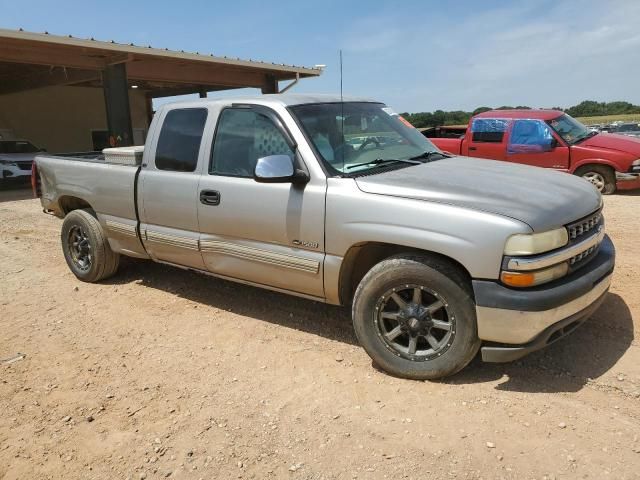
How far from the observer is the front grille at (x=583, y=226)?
9.88 ft

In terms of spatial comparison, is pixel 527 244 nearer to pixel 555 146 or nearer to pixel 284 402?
pixel 284 402

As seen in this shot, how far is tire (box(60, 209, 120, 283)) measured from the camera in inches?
204

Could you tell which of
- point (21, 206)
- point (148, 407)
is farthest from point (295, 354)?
point (21, 206)

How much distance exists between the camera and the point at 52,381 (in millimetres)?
3453

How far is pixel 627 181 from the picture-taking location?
938 centimetres

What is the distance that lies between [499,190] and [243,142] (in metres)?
1.92

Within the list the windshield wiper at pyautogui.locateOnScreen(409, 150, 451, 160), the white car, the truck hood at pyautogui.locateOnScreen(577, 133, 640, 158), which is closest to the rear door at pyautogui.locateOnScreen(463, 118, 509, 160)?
the truck hood at pyautogui.locateOnScreen(577, 133, 640, 158)

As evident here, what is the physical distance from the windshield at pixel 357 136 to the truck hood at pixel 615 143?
6.99 meters

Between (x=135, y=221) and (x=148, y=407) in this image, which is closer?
(x=148, y=407)

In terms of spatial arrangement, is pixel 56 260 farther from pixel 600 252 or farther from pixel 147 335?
pixel 600 252

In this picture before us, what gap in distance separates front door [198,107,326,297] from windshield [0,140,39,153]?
15472mm

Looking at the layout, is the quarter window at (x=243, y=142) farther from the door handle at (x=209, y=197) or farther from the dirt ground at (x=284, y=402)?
the dirt ground at (x=284, y=402)

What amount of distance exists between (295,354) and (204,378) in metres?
0.66

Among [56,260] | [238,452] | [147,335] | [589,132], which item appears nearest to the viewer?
[238,452]
